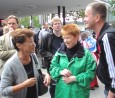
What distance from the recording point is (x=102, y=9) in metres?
3.35

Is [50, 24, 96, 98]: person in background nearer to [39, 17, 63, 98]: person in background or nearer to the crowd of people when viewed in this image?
the crowd of people

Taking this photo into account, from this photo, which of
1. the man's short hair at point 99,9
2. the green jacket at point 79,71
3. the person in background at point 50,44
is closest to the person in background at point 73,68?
the green jacket at point 79,71

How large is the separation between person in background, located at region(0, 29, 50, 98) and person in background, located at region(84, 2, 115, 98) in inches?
29.8

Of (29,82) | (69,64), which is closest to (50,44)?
(69,64)

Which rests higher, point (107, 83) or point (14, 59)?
point (14, 59)

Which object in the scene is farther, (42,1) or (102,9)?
(42,1)

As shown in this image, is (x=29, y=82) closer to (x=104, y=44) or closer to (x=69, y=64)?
(x=69, y=64)

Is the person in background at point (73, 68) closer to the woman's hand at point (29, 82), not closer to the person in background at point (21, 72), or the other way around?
the person in background at point (21, 72)

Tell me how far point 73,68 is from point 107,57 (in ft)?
2.59

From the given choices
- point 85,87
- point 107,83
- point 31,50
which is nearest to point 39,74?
point 31,50

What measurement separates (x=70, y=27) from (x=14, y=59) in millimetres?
897

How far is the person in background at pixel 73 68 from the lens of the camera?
12.0 ft

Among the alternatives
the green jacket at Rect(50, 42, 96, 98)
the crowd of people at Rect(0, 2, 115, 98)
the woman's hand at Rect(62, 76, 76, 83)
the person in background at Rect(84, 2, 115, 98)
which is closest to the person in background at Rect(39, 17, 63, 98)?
the crowd of people at Rect(0, 2, 115, 98)

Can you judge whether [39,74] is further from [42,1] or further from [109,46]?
[42,1]
